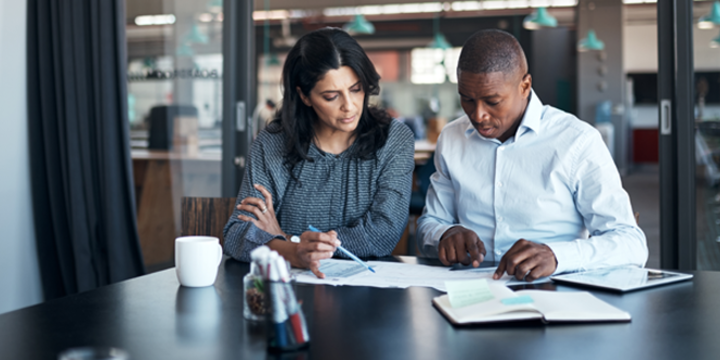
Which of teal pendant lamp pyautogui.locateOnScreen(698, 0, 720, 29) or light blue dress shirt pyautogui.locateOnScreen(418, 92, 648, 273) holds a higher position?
teal pendant lamp pyautogui.locateOnScreen(698, 0, 720, 29)

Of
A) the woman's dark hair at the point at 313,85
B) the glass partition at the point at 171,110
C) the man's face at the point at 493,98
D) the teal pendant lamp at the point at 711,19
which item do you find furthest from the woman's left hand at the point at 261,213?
the teal pendant lamp at the point at 711,19

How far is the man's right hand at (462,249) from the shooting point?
4.69 feet

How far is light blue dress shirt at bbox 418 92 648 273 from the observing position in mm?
1568

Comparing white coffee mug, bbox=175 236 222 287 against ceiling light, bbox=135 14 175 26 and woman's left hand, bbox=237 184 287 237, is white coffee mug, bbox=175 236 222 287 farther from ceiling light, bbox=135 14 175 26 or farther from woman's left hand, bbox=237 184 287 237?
ceiling light, bbox=135 14 175 26

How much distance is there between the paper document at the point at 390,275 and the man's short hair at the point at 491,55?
0.51 metres

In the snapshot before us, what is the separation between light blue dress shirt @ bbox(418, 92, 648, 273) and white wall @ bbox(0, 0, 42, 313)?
214 cm

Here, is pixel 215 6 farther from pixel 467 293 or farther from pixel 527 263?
pixel 467 293

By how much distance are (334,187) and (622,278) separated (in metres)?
0.78

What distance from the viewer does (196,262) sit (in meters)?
1.27

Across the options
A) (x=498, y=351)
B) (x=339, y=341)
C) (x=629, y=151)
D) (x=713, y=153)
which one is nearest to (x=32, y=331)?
(x=339, y=341)

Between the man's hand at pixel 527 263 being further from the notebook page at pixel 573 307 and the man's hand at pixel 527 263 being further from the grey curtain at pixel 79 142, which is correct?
the grey curtain at pixel 79 142

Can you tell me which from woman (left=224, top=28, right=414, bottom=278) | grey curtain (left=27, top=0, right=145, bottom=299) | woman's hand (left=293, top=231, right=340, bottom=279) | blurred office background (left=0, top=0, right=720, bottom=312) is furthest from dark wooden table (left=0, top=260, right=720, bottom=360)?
grey curtain (left=27, top=0, right=145, bottom=299)

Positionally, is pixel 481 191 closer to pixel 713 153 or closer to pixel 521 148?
pixel 521 148

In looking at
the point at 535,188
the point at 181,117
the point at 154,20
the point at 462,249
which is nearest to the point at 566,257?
the point at 462,249
